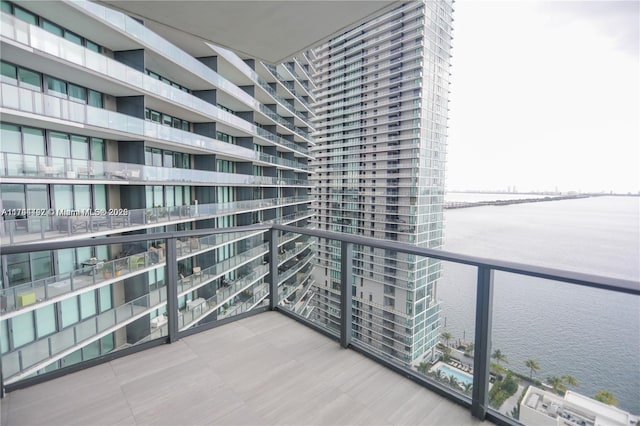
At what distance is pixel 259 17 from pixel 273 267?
8.60 ft

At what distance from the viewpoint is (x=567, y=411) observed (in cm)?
153

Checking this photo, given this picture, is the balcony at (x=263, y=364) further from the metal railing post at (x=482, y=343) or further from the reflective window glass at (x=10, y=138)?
the reflective window glass at (x=10, y=138)

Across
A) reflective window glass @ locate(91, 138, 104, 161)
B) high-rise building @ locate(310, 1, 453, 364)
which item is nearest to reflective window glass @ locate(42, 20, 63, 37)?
reflective window glass @ locate(91, 138, 104, 161)

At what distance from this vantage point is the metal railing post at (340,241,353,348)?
2660mm

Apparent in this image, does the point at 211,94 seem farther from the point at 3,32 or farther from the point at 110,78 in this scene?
the point at 3,32

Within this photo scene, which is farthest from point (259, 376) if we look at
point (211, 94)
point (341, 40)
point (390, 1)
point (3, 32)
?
point (341, 40)

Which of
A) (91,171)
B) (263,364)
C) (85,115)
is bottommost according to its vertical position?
(263,364)

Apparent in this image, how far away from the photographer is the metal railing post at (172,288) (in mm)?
2682

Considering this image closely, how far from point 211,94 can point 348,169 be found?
20691 millimetres

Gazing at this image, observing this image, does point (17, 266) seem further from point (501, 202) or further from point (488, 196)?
point (501, 202)

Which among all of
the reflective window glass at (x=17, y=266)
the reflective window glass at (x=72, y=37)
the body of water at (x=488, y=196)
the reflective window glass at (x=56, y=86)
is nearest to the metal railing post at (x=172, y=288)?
the reflective window glass at (x=17, y=266)

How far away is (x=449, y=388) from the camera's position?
2.02m

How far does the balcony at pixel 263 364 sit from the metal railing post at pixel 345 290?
0.01 metres

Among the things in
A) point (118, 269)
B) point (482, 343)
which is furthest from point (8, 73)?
point (482, 343)
